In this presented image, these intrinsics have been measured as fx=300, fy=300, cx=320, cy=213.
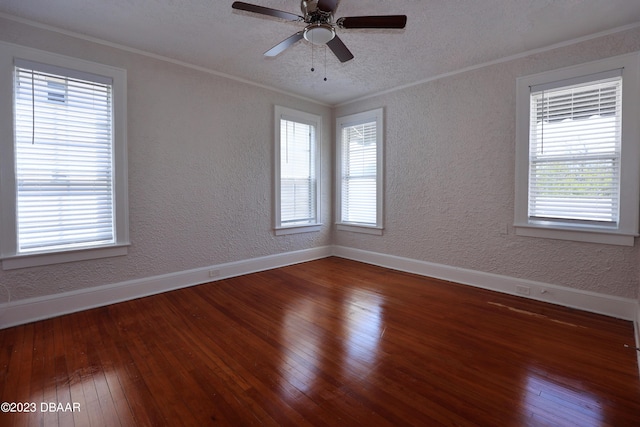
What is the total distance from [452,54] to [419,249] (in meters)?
2.45

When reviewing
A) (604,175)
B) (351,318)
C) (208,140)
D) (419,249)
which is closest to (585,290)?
(604,175)

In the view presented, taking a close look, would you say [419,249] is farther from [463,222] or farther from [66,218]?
[66,218]

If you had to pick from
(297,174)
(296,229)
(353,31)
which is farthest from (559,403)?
(297,174)

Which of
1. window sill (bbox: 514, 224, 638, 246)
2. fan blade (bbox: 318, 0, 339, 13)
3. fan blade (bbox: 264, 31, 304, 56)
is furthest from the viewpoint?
window sill (bbox: 514, 224, 638, 246)

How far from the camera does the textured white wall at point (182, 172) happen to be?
2.94 metres

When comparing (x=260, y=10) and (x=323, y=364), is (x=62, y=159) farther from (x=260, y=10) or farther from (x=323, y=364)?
(x=323, y=364)

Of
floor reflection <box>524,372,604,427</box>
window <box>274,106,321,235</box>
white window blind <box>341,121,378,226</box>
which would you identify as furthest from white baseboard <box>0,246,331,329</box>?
floor reflection <box>524,372,604,427</box>

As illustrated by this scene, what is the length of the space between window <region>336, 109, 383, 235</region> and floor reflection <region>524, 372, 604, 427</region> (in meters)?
2.99

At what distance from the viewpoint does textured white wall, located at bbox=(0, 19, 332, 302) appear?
2938 mm

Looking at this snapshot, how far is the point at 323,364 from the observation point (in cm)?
204

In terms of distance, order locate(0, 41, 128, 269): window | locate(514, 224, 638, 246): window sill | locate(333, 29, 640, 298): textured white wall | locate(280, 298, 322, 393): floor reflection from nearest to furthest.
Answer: locate(280, 298, 322, 393): floor reflection < locate(0, 41, 128, 269): window < locate(514, 224, 638, 246): window sill < locate(333, 29, 640, 298): textured white wall

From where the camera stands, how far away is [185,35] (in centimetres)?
292

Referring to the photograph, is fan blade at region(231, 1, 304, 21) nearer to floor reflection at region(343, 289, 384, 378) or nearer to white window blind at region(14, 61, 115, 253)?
white window blind at region(14, 61, 115, 253)

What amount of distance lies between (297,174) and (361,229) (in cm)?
139
